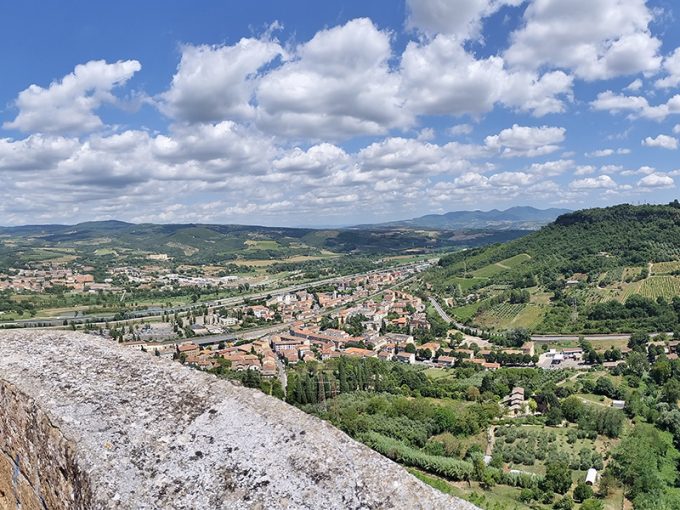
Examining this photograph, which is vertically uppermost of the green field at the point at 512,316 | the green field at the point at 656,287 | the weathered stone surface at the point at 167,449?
the weathered stone surface at the point at 167,449

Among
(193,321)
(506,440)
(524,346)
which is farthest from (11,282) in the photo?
(506,440)

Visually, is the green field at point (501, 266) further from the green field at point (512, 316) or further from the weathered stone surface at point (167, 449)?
the weathered stone surface at point (167, 449)

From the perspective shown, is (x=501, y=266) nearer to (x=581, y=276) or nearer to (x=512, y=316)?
(x=581, y=276)

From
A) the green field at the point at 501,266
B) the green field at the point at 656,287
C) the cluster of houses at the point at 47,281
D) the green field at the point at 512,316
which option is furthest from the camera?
the cluster of houses at the point at 47,281

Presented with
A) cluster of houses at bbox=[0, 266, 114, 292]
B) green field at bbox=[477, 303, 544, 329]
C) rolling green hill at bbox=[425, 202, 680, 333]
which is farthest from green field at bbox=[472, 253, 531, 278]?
cluster of houses at bbox=[0, 266, 114, 292]

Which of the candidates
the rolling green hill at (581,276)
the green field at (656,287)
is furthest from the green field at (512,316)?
the green field at (656,287)

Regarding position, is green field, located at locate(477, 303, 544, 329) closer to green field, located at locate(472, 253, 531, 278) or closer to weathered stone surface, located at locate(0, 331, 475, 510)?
green field, located at locate(472, 253, 531, 278)
